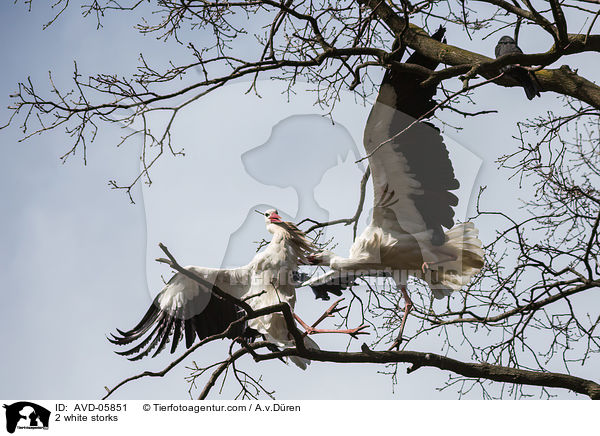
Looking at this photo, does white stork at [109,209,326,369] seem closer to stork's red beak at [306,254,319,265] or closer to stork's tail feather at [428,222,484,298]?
stork's red beak at [306,254,319,265]

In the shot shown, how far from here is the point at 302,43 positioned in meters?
4.96

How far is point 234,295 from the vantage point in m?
5.22

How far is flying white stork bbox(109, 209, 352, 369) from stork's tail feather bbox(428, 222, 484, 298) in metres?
1.43

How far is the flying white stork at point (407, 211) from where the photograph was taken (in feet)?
16.6

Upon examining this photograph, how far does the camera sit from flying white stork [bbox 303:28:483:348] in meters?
5.05

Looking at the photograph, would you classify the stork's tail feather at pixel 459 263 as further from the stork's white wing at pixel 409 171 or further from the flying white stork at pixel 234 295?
the flying white stork at pixel 234 295

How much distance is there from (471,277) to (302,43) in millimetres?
2545

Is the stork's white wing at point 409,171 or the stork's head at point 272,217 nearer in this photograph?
the stork's head at point 272,217
